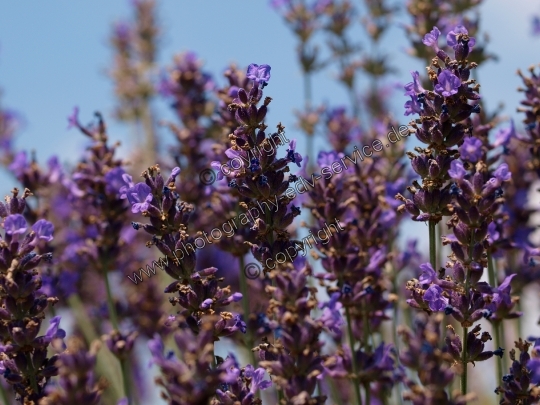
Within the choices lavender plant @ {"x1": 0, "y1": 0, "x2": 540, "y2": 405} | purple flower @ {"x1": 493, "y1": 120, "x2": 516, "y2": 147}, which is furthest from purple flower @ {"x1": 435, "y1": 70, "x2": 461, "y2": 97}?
purple flower @ {"x1": 493, "y1": 120, "x2": 516, "y2": 147}

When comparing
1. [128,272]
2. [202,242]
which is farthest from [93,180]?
[128,272]

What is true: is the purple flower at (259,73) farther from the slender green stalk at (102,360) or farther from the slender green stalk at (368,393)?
the slender green stalk at (102,360)

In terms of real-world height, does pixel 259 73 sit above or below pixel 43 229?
above

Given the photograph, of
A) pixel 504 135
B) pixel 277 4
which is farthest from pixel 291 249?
pixel 277 4

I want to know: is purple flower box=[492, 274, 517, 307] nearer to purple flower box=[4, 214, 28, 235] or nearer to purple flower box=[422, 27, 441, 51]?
purple flower box=[422, 27, 441, 51]

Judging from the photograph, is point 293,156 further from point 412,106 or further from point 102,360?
point 102,360
